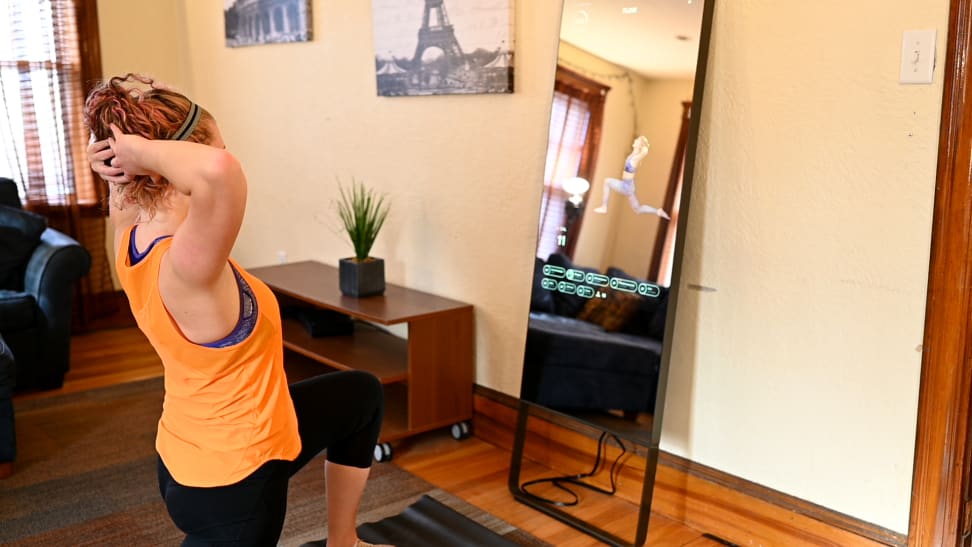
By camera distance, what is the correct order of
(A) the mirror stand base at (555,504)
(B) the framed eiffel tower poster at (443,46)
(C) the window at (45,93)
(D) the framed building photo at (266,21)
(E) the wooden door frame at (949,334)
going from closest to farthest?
(E) the wooden door frame at (949,334)
(A) the mirror stand base at (555,504)
(B) the framed eiffel tower poster at (443,46)
(D) the framed building photo at (266,21)
(C) the window at (45,93)

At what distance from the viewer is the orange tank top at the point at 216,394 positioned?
149 centimetres

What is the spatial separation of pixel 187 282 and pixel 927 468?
170cm

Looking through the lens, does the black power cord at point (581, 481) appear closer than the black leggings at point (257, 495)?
No

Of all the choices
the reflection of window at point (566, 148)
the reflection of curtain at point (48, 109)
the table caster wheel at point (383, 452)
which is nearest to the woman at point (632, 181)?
the reflection of window at point (566, 148)

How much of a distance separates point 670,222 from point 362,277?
1216 mm

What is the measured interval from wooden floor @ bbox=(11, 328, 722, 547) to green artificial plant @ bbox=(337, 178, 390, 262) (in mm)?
728

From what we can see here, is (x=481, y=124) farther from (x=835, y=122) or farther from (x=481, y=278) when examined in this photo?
(x=835, y=122)

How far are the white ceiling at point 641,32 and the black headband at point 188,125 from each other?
1.35 metres

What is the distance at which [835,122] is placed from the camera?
2105 mm

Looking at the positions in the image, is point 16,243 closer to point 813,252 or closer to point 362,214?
point 362,214

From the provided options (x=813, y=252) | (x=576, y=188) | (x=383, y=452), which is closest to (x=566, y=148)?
(x=576, y=188)

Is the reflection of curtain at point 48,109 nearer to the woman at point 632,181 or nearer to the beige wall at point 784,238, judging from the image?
the beige wall at point 784,238

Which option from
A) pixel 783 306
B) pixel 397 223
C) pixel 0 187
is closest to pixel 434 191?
pixel 397 223

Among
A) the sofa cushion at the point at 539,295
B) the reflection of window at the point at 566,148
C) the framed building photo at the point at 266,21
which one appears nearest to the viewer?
the reflection of window at the point at 566,148
